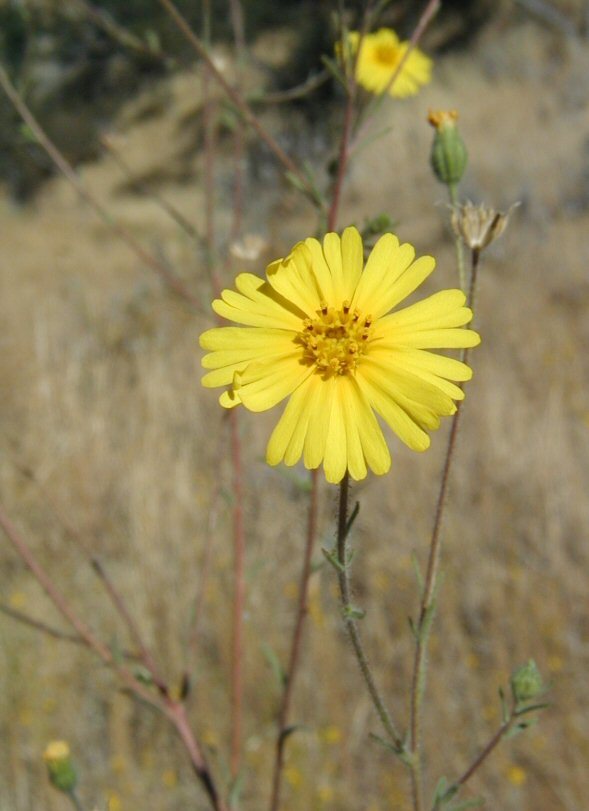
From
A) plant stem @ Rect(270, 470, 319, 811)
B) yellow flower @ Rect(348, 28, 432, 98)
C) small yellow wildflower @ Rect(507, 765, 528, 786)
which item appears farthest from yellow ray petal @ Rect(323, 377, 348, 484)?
small yellow wildflower @ Rect(507, 765, 528, 786)

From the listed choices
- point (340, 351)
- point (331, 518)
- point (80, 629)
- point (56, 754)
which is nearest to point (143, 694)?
point (80, 629)

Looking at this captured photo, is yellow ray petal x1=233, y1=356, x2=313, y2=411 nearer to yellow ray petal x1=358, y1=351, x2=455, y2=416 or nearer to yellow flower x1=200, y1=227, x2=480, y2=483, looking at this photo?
yellow flower x1=200, y1=227, x2=480, y2=483

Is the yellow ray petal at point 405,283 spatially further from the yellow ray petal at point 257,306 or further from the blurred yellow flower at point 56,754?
the blurred yellow flower at point 56,754

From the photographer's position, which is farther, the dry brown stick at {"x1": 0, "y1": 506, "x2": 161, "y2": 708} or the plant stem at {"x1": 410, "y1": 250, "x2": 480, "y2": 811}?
the dry brown stick at {"x1": 0, "y1": 506, "x2": 161, "y2": 708}

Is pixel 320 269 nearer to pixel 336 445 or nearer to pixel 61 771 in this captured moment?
pixel 336 445

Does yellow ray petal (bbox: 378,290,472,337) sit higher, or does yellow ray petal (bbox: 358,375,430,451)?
yellow ray petal (bbox: 378,290,472,337)

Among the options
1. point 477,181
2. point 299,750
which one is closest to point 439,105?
point 477,181
